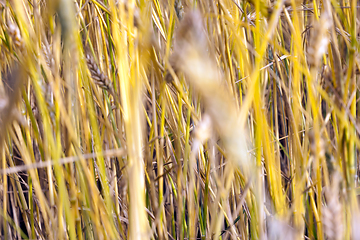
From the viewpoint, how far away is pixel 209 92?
0.18 meters

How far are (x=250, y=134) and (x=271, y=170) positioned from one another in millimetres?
252

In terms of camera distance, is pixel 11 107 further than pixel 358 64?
No

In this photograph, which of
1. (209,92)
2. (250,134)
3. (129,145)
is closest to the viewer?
(209,92)

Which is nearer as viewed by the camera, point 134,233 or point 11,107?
point 11,107

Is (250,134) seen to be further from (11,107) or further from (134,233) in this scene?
(11,107)

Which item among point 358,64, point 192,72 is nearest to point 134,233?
point 192,72

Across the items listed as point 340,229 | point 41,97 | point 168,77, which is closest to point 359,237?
point 340,229

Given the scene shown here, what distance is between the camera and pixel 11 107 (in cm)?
18

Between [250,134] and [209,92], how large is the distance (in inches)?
17.9

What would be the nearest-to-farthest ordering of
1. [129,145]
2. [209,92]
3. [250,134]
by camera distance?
[209,92], [129,145], [250,134]

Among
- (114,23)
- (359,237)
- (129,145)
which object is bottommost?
(359,237)

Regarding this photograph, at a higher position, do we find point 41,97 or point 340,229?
point 41,97

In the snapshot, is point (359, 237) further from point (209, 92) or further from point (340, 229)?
point (209, 92)

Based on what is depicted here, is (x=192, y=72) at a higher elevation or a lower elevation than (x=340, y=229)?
higher
